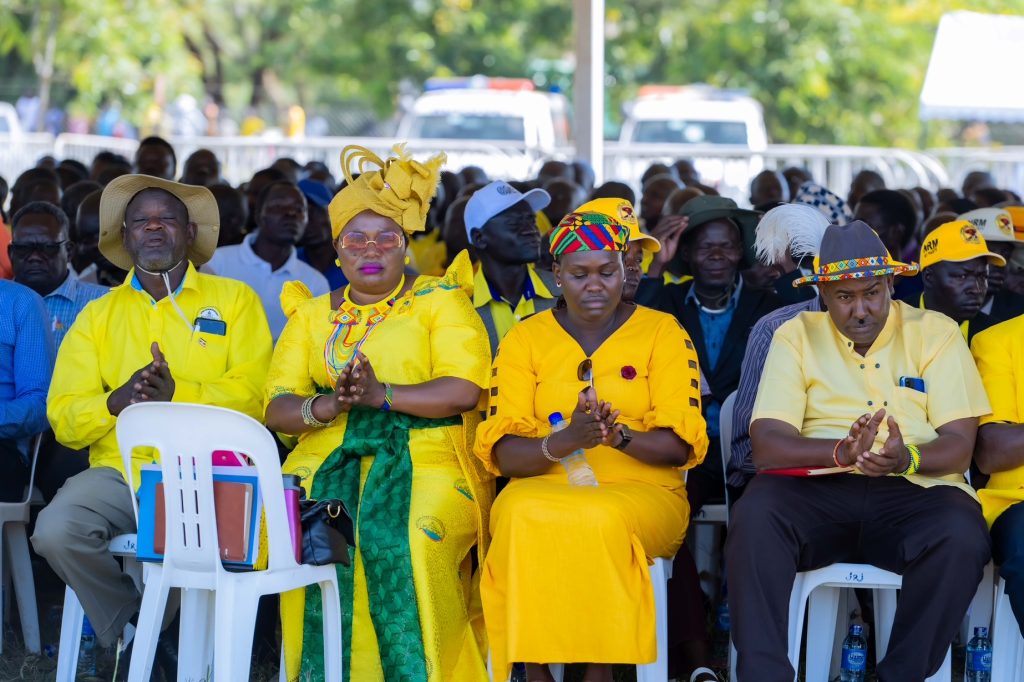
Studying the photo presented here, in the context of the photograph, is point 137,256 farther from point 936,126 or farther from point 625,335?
point 936,126

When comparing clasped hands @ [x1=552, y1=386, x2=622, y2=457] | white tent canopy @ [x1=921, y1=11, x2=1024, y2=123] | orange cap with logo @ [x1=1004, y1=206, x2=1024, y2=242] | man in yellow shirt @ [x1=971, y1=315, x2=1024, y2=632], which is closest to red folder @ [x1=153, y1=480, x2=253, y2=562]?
clasped hands @ [x1=552, y1=386, x2=622, y2=457]

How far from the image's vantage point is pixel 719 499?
17.9 feet

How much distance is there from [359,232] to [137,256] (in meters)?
0.88

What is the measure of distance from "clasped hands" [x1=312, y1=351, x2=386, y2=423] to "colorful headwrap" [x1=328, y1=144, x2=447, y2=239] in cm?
54

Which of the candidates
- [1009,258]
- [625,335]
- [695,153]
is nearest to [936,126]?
[695,153]

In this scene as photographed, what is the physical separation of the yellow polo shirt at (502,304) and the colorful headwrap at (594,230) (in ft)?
2.92

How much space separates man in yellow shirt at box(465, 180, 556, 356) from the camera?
5.71 metres

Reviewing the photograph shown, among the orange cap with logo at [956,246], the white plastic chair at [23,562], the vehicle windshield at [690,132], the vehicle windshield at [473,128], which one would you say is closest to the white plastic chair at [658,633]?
the orange cap with logo at [956,246]

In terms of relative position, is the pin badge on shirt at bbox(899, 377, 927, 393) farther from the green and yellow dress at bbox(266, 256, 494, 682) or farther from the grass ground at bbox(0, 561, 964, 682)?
the green and yellow dress at bbox(266, 256, 494, 682)

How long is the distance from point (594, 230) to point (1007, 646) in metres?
1.81

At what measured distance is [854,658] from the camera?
4574mm

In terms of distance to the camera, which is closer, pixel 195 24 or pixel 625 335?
pixel 625 335

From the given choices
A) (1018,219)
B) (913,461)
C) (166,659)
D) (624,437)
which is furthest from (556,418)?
(1018,219)

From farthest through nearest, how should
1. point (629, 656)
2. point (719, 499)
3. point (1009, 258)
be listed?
point (1009, 258), point (719, 499), point (629, 656)
